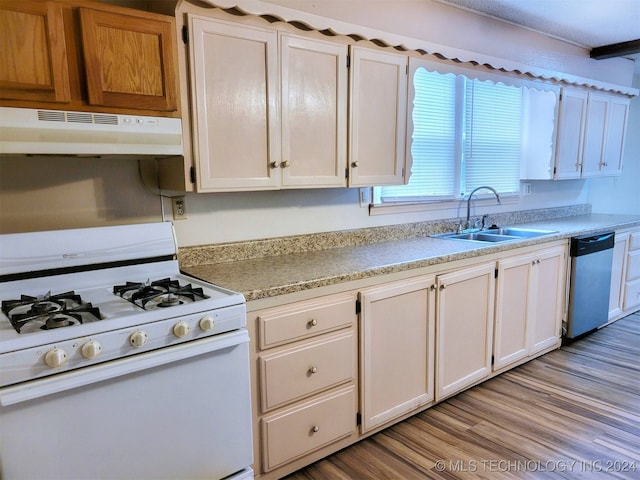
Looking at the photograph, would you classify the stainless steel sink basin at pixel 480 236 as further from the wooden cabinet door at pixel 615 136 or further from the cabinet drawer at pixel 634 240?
the wooden cabinet door at pixel 615 136

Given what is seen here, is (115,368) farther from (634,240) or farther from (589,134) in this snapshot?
(634,240)

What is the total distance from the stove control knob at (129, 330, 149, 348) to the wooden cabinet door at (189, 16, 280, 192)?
2.28ft

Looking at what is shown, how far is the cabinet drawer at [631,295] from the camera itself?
12.9ft

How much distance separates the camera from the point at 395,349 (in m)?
2.22

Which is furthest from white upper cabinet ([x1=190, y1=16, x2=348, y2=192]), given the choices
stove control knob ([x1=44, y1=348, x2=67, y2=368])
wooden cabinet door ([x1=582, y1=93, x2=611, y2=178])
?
wooden cabinet door ([x1=582, y1=93, x2=611, y2=178])

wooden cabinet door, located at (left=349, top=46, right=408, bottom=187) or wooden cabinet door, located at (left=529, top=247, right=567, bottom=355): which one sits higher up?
wooden cabinet door, located at (left=349, top=46, right=408, bottom=187)

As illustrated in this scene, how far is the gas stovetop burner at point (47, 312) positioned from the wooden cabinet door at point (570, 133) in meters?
3.59

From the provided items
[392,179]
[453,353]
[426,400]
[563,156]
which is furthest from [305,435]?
[563,156]

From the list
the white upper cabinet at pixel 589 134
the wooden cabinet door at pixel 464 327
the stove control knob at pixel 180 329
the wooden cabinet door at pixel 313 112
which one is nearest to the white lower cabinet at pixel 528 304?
the wooden cabinet door at pixel 464 327

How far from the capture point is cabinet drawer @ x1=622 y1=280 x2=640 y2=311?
3928 mm

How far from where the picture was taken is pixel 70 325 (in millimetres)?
1312

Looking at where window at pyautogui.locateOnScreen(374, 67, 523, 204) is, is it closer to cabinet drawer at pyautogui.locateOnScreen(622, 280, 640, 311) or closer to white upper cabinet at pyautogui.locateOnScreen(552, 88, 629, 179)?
white upper cabinet at pyautogui.locateOnScreen(552, 88, 629, 179)

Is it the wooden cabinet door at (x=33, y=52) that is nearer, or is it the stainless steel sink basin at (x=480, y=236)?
the wooden cabinet door at (x=33, y=52)

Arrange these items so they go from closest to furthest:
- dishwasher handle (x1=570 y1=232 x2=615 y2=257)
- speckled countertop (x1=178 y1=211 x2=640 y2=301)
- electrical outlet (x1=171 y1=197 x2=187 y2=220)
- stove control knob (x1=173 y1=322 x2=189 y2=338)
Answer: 1. stove control knob (x1=173 y1=322 x2=189 y2=338)
2. speckled countertop (x1=178 y1=211 x2=640 y2=301)
3. electrical outlet (x1=171 y1=197 x2=187 y2=220)
4. dishwasher handle (x1=570 y1=232 x2=615 y2=257)
